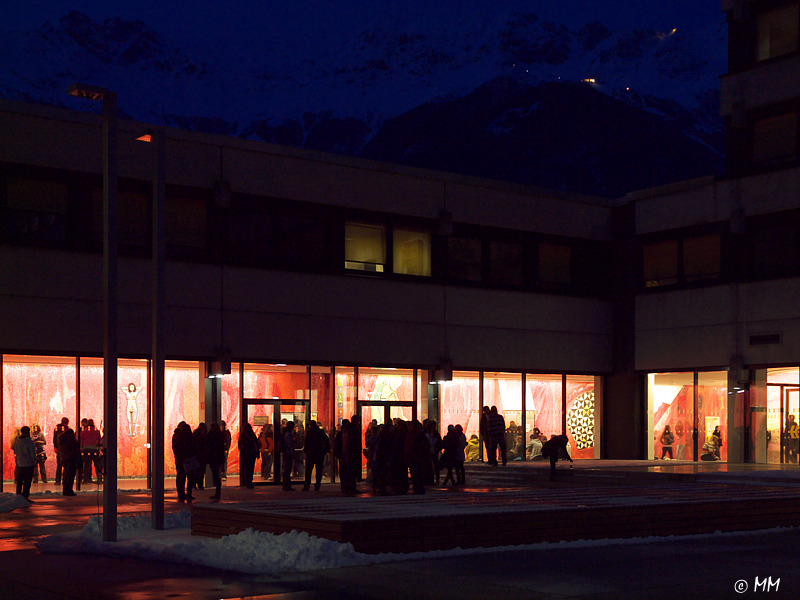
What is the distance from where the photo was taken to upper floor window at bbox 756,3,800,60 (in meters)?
33.3

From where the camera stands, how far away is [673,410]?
120ft

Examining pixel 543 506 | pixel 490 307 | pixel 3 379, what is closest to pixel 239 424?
pixel 3 379

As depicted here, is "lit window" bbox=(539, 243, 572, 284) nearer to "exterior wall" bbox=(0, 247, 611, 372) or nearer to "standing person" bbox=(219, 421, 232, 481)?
"exterior wall" bbox=(0, 247, 611, 372)

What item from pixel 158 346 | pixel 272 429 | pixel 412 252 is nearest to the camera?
pixel 158 346

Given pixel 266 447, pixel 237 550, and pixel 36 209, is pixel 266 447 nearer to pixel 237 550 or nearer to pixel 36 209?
pixel 36 209

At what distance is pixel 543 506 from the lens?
15.6m

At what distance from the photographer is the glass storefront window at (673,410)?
3588cm

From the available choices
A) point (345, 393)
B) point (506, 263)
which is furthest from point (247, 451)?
point (506, 263)

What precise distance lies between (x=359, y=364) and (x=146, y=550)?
60.8 feet

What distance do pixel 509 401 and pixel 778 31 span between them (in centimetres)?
1416

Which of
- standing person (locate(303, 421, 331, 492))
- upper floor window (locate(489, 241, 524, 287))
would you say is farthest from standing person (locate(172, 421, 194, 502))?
upper floor window (locate(489, 241, 524, 287))

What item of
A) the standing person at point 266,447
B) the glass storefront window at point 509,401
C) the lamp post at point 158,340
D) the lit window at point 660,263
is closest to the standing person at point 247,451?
the standing person at point 266,447

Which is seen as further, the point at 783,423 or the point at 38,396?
the point at 783,423

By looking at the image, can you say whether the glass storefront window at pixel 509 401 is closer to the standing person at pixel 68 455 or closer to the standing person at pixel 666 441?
the standing person at pixel 666 441
